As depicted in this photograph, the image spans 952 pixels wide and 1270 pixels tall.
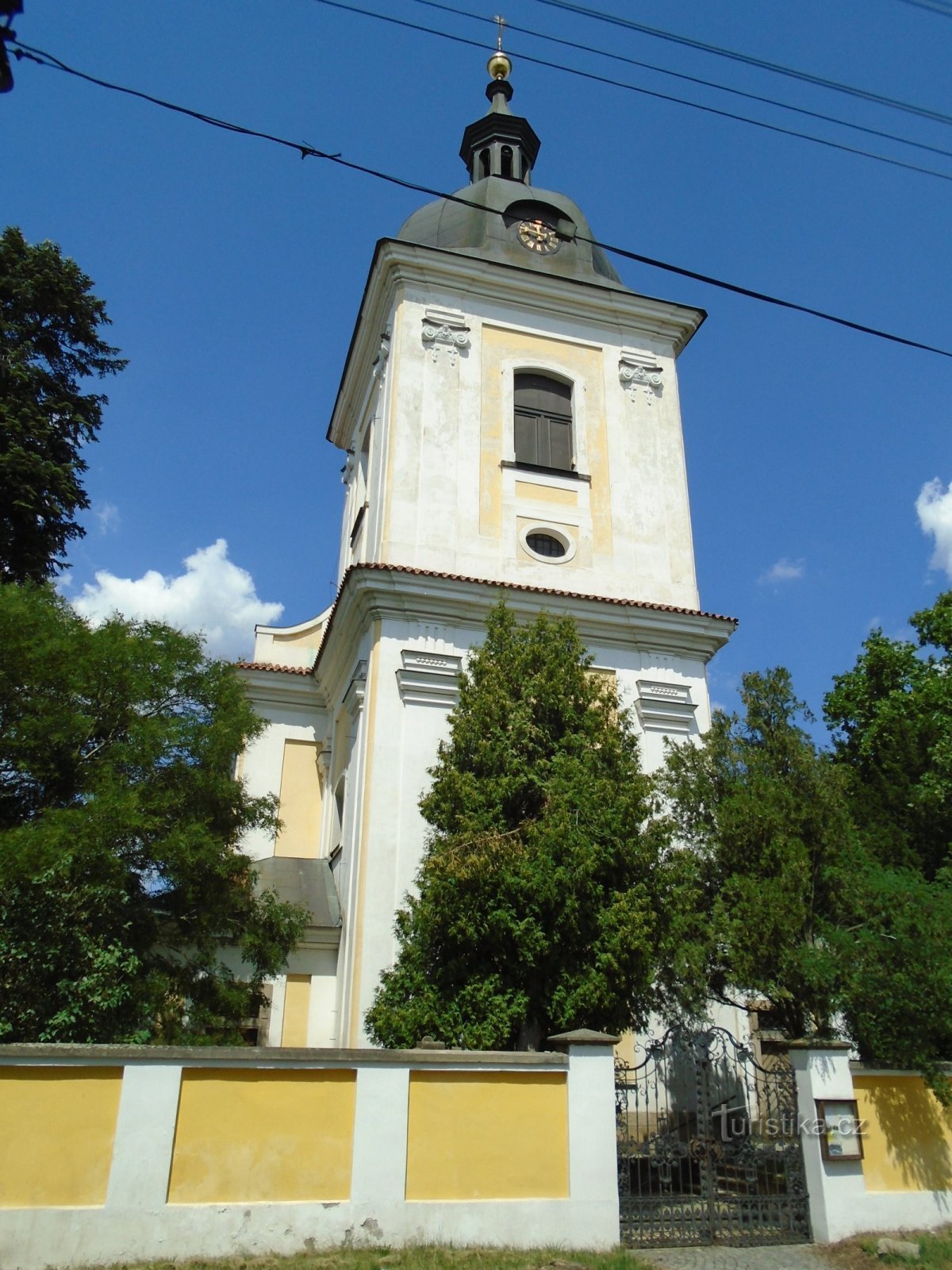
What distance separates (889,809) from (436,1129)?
17002mm

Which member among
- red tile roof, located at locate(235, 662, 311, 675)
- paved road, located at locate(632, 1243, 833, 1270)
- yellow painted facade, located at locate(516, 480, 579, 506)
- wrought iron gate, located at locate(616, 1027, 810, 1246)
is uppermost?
yellow painted facade, located at locate(516, 480, 579, 506)

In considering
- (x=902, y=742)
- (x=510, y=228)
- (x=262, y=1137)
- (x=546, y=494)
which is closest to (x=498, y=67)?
(x=510, y=228)

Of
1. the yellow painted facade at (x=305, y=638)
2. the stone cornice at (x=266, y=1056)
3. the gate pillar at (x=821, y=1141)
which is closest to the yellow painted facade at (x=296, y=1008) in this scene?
the stone cornice at (x=266, y=1056)

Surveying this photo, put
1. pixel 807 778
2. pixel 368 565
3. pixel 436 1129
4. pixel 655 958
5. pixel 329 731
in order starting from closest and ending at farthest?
pixel 436 1129 < pixel 655 958 < pixel 807 778 < pixel 368 565 < pixel 329 731

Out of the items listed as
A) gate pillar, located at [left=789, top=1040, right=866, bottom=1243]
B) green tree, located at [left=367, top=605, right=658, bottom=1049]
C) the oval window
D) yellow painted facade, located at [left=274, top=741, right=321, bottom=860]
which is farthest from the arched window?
gate pillar, located at [left=789, top=1040, right=866, bottom=1243]

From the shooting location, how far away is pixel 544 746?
1182 cm

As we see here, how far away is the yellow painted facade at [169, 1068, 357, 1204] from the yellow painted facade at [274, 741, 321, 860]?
10.7m

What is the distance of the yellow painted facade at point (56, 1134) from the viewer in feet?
24.6

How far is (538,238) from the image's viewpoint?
71.5 feet

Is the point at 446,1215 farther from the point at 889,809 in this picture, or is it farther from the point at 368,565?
the point at 889,809

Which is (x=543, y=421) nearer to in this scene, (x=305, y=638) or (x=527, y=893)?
(x=305, y=638)

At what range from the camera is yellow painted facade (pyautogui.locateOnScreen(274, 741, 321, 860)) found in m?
19.2

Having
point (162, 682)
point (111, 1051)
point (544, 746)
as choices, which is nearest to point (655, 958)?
point (544, 746)

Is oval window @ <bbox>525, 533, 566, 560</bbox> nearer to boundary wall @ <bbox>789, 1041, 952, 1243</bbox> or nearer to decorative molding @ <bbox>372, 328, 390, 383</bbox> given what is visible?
decorative molding @ <bbox>372, 328, 390, 383</bbox>
